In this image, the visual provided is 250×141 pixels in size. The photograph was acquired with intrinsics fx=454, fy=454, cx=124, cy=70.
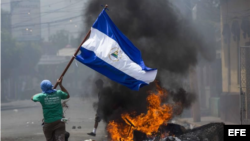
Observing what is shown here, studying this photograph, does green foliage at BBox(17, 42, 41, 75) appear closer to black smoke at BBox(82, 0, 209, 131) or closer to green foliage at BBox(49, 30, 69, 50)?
green foliage at BBox(49, 30, 69, 50)

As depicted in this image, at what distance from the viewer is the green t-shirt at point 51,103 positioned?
7.44 m

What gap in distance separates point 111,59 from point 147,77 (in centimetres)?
73

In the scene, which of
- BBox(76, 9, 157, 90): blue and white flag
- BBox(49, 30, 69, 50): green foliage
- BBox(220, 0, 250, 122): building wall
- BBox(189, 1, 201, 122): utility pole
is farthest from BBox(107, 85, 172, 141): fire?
BBox(49, 30, 69, 50): green foliage

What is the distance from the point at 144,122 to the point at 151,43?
9.22 feet

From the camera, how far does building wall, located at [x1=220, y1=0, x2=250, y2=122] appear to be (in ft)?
55.7

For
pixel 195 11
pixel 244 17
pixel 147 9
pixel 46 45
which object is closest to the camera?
pixel 147 9

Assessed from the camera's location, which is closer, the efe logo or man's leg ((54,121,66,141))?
the efe logo

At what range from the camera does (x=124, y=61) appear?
8203 millimetres

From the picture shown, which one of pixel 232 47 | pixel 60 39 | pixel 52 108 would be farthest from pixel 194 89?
pixel 60 39

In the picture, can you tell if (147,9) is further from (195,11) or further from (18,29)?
(18,29)

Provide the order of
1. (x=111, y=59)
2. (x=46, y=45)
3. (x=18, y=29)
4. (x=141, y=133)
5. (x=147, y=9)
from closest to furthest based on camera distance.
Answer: (x=111, y=59) < (x=141, y=133) < (x=147, y=9) < (x=18, y=29) < (x=46, y=45)

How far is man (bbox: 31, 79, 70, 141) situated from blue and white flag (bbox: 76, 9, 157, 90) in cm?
85

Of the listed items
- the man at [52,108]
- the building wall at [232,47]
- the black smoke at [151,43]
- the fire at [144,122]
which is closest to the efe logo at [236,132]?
the man at [52,108]

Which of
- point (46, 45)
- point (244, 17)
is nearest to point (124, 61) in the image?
point (244, 17)
